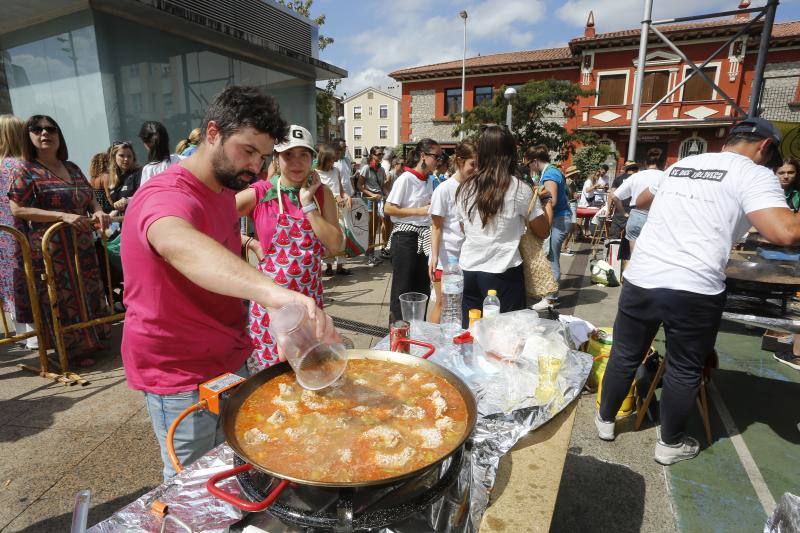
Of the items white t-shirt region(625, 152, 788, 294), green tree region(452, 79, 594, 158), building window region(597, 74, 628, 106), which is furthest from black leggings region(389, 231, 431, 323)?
building window region(597, 74, 628, 106)

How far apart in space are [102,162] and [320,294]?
515 centimetres

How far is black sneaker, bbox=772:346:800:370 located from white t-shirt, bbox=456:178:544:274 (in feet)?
11.1

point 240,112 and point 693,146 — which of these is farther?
point 693,146

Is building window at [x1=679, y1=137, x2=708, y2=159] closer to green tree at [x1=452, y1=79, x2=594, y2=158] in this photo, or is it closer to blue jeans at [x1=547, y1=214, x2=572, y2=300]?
green tree at [x1=452, y1=79, x2=594, y2=158]

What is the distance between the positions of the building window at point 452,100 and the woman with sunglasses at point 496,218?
30.6m

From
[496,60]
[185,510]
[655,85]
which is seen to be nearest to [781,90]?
[655,85]

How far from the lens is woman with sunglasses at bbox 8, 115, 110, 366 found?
3.90 m

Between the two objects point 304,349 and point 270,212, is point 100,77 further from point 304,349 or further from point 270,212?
point 304,349

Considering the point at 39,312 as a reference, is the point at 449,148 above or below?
above

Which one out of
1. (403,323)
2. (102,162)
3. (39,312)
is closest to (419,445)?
(403,323)

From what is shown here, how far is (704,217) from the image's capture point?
8.61 feet

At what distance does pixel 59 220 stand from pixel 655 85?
101ft

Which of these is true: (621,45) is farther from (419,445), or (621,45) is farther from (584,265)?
(419,445)

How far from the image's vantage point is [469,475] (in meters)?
1.42
